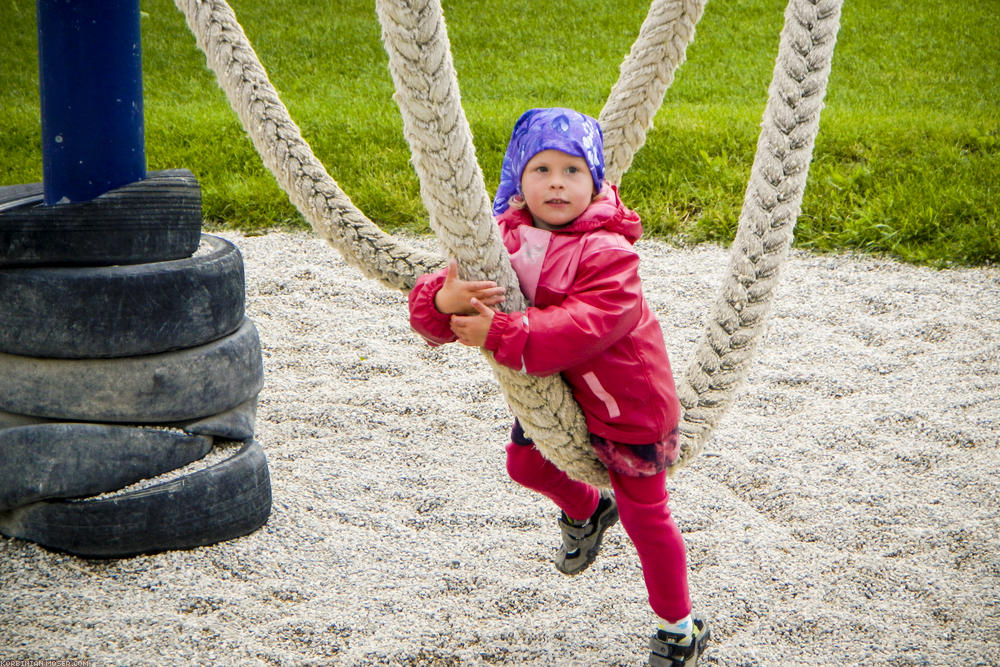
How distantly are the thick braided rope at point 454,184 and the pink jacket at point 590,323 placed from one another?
0.05 metres

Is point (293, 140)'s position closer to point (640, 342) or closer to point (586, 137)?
point (586, 137)

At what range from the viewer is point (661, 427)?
164 centimetres

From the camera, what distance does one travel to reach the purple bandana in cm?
158

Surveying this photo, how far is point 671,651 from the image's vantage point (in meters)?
1.73

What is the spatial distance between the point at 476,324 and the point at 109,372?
1018 mm

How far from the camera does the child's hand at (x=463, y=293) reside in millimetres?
1500

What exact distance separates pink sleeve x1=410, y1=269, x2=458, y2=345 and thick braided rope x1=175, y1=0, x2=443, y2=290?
0.71 feet

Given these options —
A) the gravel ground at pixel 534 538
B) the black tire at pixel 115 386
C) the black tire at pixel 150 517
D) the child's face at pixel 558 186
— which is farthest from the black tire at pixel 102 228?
the child's face at pixel 558 186

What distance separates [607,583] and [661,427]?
1.98 feet

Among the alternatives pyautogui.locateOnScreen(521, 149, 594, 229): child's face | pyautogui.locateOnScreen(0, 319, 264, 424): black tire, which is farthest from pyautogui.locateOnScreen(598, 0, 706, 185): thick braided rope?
pyautogui.locateOnScreen(0, 319, 264, 424): black tire

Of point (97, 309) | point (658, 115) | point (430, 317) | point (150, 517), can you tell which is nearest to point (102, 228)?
point (97, 309)

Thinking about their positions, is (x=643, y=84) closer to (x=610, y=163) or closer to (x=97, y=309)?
(x=610, y=163)


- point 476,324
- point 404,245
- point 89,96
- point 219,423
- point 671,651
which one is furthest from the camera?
point 219,423

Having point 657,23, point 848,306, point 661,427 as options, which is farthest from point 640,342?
point 848,306
